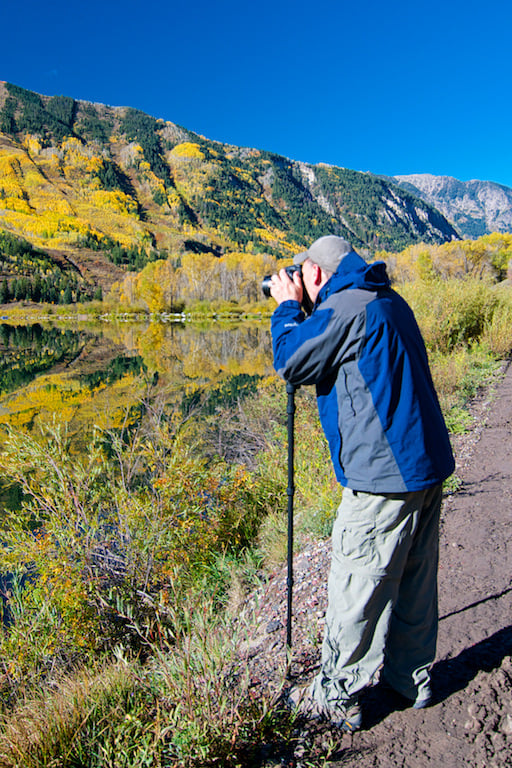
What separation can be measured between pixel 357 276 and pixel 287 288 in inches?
14.2

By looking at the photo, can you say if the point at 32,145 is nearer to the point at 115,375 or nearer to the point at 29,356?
the point at 29,356

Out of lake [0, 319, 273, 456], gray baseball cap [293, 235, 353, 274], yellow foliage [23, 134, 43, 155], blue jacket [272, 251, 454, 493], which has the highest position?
yellow foliage [23, 134, 43, 155]

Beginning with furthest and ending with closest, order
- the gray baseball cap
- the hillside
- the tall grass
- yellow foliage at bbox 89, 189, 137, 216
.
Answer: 1. yellow foliage at bbox 89, 189, 137, 216
2. the hillside
3. the tall grass
4. the gray baseball cap

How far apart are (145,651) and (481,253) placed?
3848 centimetres

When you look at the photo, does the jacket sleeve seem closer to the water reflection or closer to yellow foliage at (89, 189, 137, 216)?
the water reflection

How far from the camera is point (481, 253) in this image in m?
35.6

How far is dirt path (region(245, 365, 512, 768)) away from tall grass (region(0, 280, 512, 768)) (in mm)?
247

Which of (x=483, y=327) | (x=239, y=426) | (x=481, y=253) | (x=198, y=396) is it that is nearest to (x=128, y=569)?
(x=239, y=426)

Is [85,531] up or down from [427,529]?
down

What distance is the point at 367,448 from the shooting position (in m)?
1.60

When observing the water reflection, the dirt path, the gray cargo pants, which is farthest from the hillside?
the gray cargo pants

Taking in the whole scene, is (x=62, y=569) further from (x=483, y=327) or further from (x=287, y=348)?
(x=483, y=327)

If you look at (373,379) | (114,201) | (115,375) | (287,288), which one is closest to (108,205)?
(114,201)

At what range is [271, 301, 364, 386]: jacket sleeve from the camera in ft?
5.13
